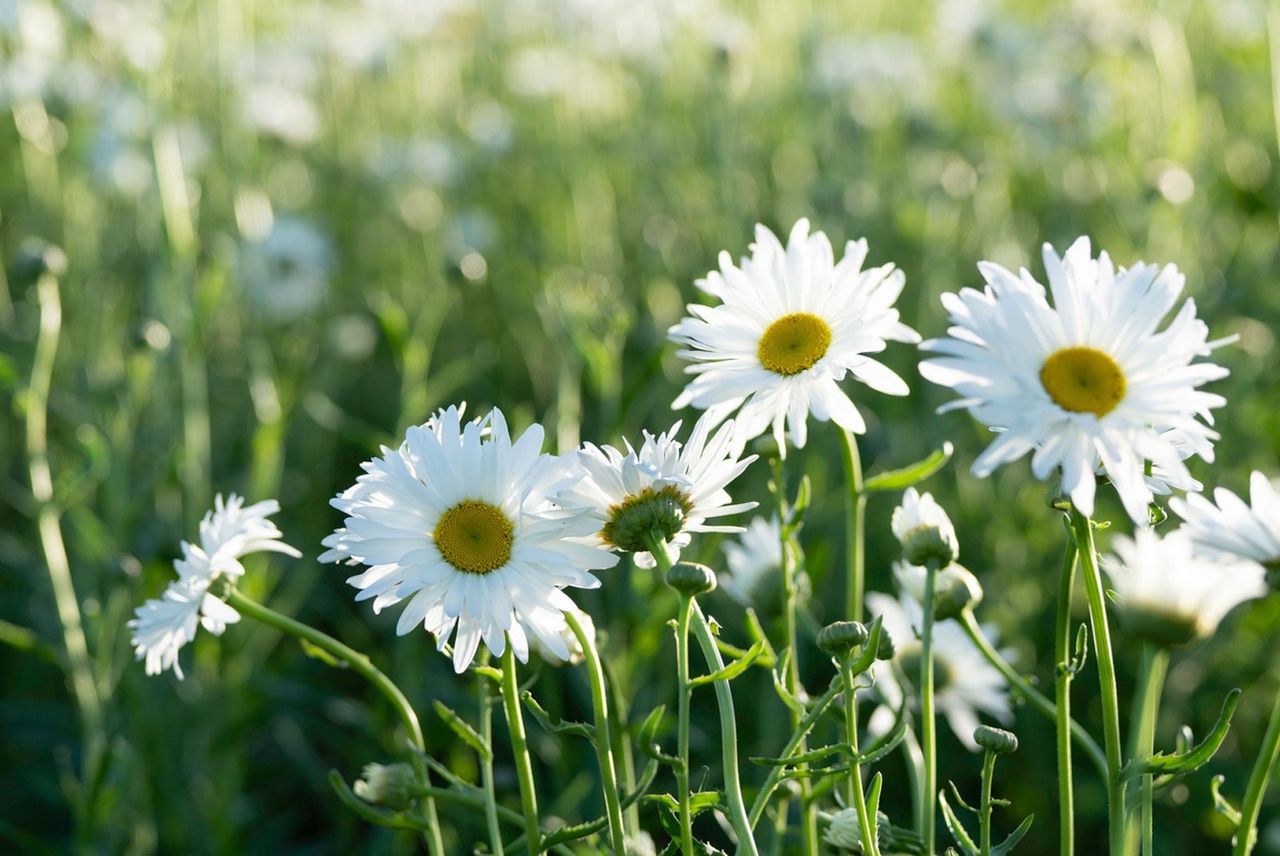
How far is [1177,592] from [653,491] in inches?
14.5

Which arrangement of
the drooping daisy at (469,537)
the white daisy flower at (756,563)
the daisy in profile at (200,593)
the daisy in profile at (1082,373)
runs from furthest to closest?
the white daisy flower at (756,563), the daisy in profile at (200,593), the drooping daisy at (469,537), the daisy in profile at (1082,373)

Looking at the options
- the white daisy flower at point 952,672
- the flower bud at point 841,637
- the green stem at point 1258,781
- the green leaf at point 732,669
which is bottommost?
the green stem at point 1258,781

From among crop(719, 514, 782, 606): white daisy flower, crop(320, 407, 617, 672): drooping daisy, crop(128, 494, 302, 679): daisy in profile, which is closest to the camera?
crop(320, 407, 617, 672): drooping daisy

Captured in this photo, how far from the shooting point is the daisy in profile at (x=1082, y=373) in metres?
0.77

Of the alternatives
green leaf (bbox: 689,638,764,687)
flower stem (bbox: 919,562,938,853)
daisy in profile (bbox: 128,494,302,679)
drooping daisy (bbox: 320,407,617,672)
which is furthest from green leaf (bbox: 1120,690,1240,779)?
daisy in profile (bbox: 128,494,302,679)

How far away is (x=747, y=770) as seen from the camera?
2137 millimetres

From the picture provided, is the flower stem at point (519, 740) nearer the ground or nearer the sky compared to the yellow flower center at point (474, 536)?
nearer the ground

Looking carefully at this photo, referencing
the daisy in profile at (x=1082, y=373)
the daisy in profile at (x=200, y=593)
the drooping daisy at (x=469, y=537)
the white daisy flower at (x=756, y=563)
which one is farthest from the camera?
the white daisy flower at (x=756, y=563)

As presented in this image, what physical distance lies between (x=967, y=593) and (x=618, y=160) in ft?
12.5

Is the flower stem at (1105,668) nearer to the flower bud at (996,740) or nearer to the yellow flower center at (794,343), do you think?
the flower bud at (996,740)

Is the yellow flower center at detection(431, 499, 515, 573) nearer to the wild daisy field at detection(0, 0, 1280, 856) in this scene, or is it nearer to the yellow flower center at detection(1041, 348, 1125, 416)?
the wild daisy field at detection(0, 0, 1280, 856)

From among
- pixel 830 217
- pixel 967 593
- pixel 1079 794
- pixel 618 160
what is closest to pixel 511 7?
pixel 618 160

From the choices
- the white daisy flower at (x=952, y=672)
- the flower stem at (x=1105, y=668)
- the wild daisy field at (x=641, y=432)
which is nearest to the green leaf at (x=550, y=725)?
the wild daisy field at (x=641, y=432)

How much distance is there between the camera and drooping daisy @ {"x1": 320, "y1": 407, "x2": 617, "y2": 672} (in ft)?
2.89
